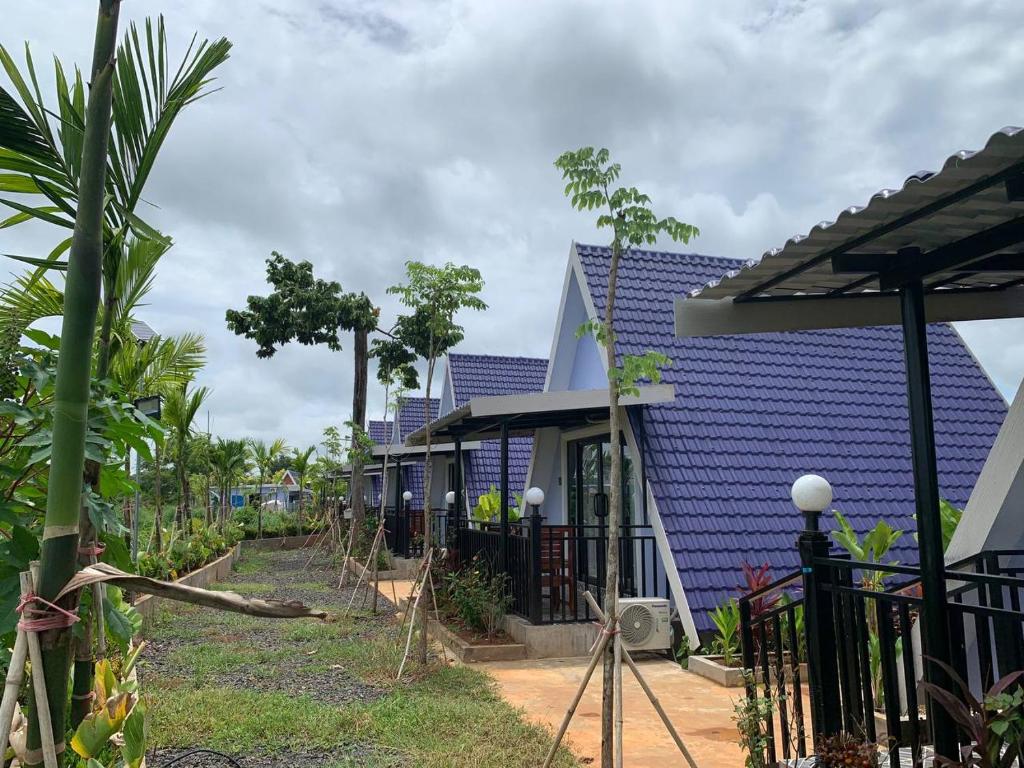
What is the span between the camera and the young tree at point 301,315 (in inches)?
862

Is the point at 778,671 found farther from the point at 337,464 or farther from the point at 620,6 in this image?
the point at 337,464

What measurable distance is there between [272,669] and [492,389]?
43.4ft

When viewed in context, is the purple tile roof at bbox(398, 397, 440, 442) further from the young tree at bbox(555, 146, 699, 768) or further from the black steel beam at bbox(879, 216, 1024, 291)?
the black steel beam at bbox(879, 216, 1024, 291)

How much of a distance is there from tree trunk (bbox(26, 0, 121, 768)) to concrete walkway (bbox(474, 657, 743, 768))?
4503mm

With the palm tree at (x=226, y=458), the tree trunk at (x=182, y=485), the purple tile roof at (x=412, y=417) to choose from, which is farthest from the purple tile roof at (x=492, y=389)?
the palm tree at (x=226, y=458)

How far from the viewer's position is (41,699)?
5.57ft

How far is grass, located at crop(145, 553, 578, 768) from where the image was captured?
5465mm

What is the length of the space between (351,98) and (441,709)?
18.3 ft

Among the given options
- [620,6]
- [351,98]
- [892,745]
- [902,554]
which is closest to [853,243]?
[892,745]

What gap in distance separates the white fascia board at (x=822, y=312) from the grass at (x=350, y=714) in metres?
3.02

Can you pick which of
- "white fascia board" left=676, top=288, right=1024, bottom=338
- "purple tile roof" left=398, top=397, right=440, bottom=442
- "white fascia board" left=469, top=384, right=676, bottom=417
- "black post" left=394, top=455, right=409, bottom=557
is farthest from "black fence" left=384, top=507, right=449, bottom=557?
"white fascia board" left=676, top=288, right=1024, bottom=338

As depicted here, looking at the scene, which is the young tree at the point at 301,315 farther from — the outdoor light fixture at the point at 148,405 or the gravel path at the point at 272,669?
the outdoor light fixture at the point at 148,405

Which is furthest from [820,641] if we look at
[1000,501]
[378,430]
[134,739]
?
[378,430]

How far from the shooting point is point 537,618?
914cm
